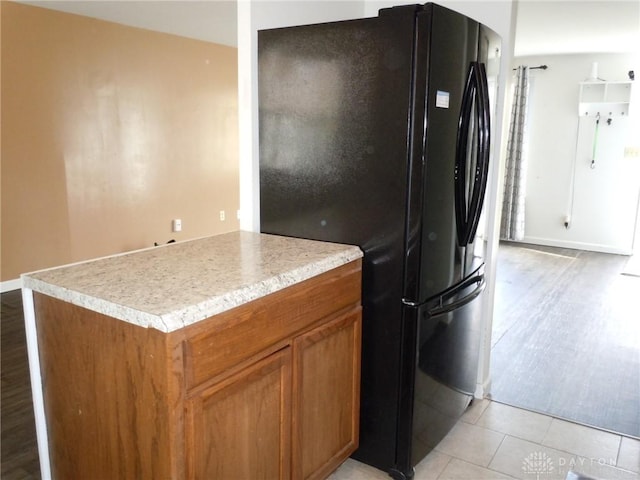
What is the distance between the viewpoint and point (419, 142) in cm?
181

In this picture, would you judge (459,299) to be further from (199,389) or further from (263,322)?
(199,389)

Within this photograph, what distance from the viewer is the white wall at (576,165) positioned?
238 inches

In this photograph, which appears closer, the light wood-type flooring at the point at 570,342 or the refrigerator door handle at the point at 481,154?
the refrigerator door handle at the point at 481,154

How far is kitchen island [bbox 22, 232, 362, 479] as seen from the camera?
1.27m

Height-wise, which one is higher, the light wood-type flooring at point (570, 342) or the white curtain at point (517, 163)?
the white curtain at point (517, 163)

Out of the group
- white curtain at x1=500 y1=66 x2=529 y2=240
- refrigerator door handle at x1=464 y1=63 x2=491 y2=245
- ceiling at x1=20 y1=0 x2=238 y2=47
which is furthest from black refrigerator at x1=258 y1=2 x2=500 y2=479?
white curtain at x1=500 y1=66 x2=529 y2=240

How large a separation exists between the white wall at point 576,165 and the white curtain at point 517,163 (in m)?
0.16

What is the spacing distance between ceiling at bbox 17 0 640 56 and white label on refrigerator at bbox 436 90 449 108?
2.41m

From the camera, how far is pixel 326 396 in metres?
1.86

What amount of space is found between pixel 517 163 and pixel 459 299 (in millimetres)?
4882

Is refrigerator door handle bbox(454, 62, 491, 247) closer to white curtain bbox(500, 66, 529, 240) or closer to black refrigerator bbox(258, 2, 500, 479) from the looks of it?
black refrigerator bbox(258, 2, 500, 479)

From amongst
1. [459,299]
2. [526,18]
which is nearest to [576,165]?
[526,18]

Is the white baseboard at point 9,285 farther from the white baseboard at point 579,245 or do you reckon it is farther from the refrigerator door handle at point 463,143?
the white baseboard at point 579,245

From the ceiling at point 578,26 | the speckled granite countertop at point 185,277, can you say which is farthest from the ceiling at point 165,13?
the speckled granite countertop at point 185,277
